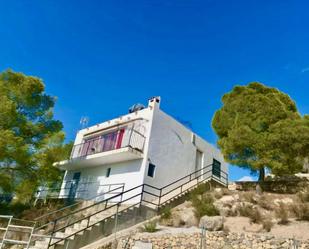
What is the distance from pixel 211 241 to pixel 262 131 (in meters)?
9.18

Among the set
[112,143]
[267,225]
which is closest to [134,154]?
[112,143]

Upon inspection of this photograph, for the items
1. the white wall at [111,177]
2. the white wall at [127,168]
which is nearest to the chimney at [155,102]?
the white wall at [127,168]

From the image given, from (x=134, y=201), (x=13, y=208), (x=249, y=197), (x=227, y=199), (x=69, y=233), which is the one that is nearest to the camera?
(x=69, y=233)

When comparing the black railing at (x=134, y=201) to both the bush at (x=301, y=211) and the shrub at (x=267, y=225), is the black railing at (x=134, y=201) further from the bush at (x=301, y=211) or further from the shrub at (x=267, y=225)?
the bush at (x=301, y=211)

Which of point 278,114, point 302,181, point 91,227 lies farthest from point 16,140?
point 302,181

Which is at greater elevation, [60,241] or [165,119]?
[165,119]

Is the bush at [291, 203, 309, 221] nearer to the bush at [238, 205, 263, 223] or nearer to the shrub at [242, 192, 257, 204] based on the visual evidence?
the bush at [238, 205, 263, 223]

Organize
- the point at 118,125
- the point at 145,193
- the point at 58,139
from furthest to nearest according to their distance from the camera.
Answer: the point at 118,125, the point at 58,139, the point at 145,193

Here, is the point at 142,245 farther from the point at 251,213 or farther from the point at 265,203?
the point at 265,203

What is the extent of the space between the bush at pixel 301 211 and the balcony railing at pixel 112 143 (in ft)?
28.7

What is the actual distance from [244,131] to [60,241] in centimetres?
1176

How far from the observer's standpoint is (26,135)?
16.1 metres

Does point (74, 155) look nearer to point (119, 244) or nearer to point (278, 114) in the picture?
point (119, 244)

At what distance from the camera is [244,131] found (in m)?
16.6
